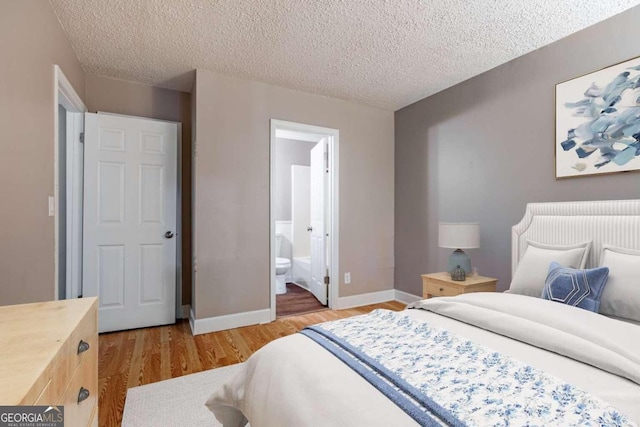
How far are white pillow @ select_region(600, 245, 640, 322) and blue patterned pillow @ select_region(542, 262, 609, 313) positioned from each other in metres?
0.04

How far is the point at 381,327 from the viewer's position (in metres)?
1.36

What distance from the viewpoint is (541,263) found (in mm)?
1944

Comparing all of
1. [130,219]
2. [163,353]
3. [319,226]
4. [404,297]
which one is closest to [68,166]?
[130,219]

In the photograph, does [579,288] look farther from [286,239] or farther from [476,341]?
[286,239]

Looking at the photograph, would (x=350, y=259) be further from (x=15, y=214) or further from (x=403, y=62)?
(x=15, y=214)

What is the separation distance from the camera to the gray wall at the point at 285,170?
5098 mm

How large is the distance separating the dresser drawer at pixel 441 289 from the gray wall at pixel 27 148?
2.83m

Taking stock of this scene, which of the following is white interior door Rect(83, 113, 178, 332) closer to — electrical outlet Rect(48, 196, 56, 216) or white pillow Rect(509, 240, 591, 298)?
electrical outlet Rect(48, 196, 56, 216)

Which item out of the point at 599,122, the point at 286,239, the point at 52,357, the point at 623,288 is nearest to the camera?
the point at 52,357

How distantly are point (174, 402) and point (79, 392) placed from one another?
92cm

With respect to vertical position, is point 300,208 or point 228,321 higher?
point 300,208

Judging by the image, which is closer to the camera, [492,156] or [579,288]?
[579,288]

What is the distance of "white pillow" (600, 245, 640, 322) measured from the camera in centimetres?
153

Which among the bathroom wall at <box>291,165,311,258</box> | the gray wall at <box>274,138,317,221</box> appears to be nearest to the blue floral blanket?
the bathroom wall at <box>291,165,311,258</box>
